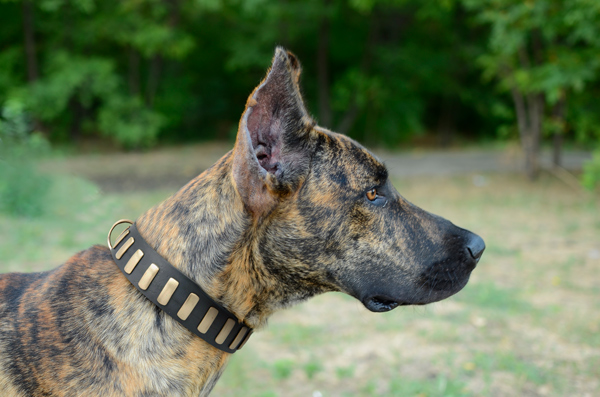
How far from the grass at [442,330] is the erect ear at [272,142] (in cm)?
221

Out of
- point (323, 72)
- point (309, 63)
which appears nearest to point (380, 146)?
point (323, 72)

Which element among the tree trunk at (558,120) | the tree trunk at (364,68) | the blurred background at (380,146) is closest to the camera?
the blurred background at (380,146)

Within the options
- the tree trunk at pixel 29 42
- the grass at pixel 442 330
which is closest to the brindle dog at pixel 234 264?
the grass at pixel 442 330

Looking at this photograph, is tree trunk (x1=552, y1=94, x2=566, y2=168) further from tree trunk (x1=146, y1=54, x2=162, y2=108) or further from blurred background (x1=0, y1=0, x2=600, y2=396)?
tree trunk (x1=146, y1=54, x2=162, y2=108)

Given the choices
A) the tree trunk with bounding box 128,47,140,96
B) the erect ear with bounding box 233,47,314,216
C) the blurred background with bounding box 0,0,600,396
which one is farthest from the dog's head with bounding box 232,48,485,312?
the tree trunk with bounding box 128,47,140,96

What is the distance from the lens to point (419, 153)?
1841 cm

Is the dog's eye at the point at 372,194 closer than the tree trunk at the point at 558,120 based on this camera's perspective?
Yes

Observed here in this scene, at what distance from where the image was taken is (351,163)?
2.28 m

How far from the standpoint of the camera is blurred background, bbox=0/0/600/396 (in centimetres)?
436

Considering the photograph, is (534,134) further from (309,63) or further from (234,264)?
(234,264)

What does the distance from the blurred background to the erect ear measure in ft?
5.29

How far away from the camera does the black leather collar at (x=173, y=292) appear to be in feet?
6.24

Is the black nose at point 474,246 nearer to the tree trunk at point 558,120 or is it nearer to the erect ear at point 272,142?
the erect ear at point 272,142

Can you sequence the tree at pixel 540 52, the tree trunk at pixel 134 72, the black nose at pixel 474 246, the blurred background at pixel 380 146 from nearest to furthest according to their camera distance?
the black nose at pixel 474 246
the blurred background at pixel 380 146
the tree at pixel 540 52
the tree trunk at pixel 134 72
